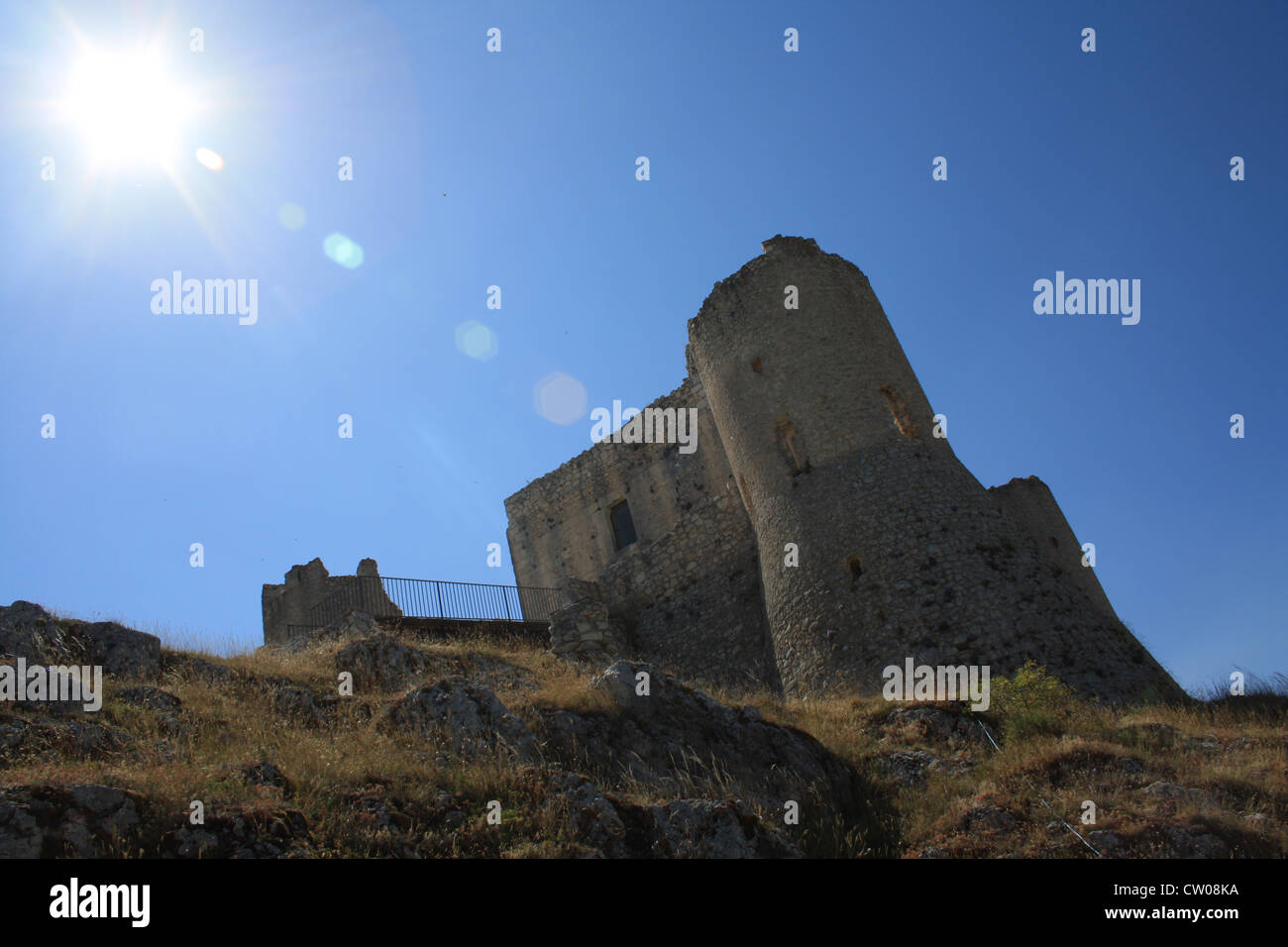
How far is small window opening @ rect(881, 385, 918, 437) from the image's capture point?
15.8 metres

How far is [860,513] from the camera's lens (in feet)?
47.3

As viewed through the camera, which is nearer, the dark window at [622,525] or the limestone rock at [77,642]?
the limestone rock at [77,642]

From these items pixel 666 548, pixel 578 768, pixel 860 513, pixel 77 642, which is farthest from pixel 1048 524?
pixel 77 642

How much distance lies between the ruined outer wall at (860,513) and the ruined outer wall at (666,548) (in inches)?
81.2

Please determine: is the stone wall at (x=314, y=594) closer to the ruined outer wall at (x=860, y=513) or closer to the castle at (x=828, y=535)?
the castle at (x=828, y=535)

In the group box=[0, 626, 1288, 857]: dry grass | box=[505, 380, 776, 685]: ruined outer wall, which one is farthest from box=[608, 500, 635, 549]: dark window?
box=[0, 626, 1288, 857]: dry grass

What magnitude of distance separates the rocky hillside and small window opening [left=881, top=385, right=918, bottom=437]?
587 centimetres

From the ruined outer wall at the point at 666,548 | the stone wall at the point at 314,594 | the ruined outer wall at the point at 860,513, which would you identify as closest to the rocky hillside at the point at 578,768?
the ruined outer wall at the point at 860,513

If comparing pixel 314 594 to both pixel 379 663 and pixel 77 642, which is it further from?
pixel 77 642

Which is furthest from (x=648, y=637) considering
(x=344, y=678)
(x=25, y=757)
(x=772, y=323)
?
(x=25, y=757)

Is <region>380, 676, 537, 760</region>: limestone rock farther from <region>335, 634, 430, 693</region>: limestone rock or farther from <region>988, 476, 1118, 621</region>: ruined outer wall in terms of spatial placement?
<region>988, 476, 1118, 621</region>: ruined outer wall

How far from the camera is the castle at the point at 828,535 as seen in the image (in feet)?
41.9

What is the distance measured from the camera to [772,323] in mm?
16797

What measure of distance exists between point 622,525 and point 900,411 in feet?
30.6
